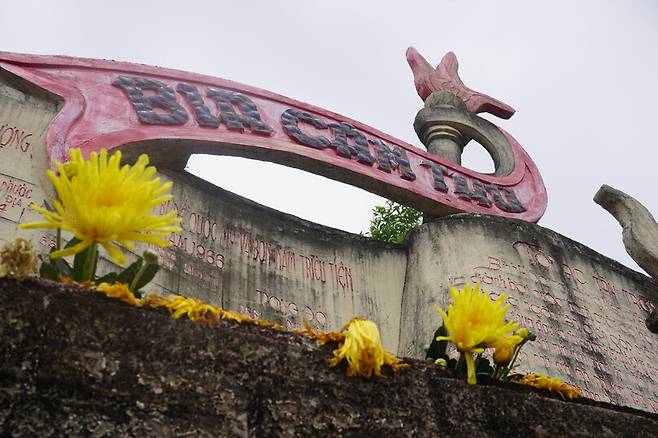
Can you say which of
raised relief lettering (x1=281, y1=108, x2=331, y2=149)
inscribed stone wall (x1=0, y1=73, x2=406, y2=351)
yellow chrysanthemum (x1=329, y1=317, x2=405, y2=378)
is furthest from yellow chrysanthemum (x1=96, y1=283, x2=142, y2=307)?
raised relief lettering (x1=281, y1=108, x2=331, y2=149)

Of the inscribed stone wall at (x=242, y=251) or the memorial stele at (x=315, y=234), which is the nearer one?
the inscribed stone wall at (x=242, y=251)

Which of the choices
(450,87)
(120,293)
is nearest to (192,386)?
(120,293)

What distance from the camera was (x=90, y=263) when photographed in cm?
179

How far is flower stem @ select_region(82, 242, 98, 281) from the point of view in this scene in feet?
5.80

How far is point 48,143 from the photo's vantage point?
443 centimetres

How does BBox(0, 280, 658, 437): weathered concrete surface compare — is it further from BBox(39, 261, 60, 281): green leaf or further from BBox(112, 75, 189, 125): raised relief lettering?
BBox(112, 75, 189, 125): raised relief lettering

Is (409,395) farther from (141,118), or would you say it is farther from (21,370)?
(141,118)

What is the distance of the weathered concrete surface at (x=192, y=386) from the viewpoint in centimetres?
143

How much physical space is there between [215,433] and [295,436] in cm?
18

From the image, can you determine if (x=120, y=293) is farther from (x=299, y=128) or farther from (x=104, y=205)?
(x=299, y=128)

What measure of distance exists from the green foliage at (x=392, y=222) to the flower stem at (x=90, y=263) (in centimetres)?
1023

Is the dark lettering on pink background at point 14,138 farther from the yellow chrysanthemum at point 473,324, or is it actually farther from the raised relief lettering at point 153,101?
the yellow chrysanthemum at point 473,324

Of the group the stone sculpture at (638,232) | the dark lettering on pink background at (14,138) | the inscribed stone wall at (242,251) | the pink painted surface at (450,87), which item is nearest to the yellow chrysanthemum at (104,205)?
the inscribed stone wall at (242,251)

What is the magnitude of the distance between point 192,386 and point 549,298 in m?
4.52
